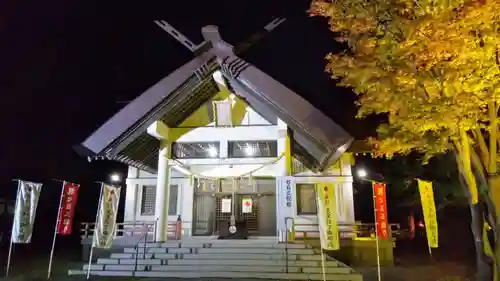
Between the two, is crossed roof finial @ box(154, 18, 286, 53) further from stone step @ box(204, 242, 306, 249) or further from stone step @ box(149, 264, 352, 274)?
stone step @ box(149, 264, 352, 274)

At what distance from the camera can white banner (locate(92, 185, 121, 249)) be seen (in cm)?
1206

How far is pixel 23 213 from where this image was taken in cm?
1209

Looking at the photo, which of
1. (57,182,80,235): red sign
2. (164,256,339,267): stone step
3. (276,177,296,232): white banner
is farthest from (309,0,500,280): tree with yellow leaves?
(57,182,80,235): red sign

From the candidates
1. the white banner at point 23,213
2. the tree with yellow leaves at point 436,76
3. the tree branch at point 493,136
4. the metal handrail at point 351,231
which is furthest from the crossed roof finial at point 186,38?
the tree branch at point 493,136

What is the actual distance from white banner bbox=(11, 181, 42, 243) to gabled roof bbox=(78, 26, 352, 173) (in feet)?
7.18

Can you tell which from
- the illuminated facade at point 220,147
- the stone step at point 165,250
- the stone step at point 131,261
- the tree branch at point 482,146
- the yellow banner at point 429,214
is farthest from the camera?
the stone step at point 165,250

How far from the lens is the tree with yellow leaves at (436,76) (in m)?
8.48

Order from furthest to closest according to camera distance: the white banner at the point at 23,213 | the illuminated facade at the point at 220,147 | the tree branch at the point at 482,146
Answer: the illuminated facade at the point at 220,147, the white banner at the point at 23,213, the tree branch at the point at 482,146

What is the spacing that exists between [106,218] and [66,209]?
1.72 meters

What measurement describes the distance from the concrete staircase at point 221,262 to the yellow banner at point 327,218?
949mm

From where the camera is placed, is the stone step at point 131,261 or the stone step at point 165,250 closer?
the stone step at point 131,261

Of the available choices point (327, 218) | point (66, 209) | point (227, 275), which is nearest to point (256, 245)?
point (227, 275)

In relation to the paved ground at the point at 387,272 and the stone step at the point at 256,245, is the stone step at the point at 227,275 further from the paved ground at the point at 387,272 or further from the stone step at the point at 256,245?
the stone step at the point at 256,245

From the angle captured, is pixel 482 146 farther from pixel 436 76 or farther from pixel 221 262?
A: pixel 221 262
